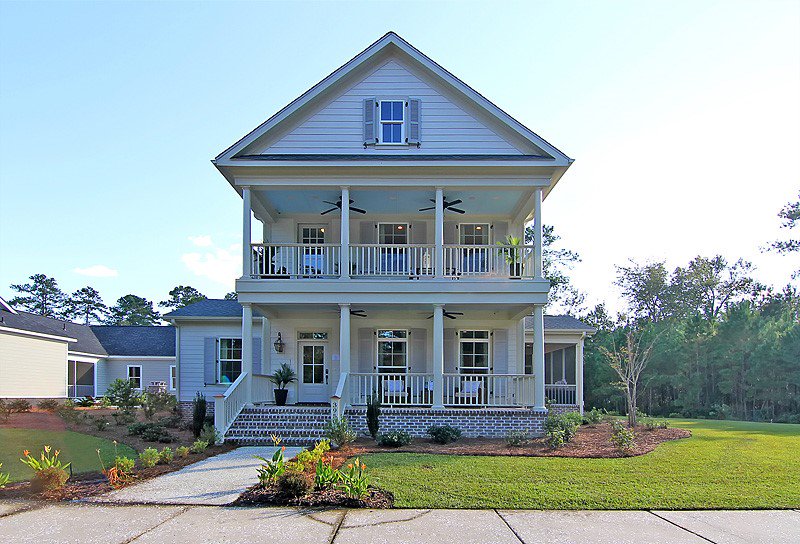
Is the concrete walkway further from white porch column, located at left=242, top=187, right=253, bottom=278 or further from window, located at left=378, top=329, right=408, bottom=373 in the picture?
window, located at left=378, top=329, right=408, bottom=373

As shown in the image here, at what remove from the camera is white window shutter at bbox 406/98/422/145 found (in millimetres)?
16438

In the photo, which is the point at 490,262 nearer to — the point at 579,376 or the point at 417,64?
the point at 579,376

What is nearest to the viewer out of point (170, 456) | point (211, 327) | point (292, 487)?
point (292, 487)

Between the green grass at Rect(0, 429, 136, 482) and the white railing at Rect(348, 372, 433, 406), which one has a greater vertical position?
the white railing at Rect(348, 372, 433, 406)

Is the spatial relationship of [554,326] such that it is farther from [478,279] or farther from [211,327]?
[211,327]

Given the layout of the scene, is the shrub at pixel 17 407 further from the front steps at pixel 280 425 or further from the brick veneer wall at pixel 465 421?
the brick veneer wall at pixel 465 421

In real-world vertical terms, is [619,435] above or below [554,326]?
below

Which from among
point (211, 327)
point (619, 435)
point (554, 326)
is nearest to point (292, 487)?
point (619, 435)

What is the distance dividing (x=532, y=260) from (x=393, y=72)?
6363mm

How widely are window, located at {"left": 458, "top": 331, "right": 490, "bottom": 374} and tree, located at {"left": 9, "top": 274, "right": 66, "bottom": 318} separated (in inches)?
2330

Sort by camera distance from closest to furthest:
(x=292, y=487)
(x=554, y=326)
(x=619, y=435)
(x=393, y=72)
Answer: (x=292, y=487) < (x=619, y=435) < (x=393, y=72) < (x=554, y=326)

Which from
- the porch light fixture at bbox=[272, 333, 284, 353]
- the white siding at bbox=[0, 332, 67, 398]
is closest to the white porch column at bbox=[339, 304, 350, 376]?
the porch light fixture at bbox=[272, 333, 284, 353]

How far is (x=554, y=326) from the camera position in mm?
20766

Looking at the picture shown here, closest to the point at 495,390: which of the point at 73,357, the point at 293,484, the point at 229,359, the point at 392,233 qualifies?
the point at 392,233
